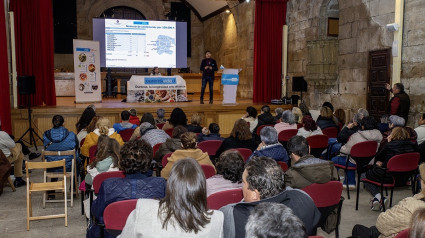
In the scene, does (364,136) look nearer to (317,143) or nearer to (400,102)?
(317,143)

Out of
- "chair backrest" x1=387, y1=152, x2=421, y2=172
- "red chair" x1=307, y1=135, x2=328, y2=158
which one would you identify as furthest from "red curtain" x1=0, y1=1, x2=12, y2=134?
"chair backrest" x1=387, y1=152, x2=421, y2=172

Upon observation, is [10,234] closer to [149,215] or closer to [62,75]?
[149,215]

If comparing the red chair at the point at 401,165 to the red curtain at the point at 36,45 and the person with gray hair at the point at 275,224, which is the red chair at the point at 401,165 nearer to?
the person with gray hair at the point at 275,224

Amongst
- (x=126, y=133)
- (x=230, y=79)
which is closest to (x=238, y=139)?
(x=126, y=133)

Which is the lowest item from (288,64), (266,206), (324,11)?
(266,206)

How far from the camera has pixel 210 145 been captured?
4977 millimetres

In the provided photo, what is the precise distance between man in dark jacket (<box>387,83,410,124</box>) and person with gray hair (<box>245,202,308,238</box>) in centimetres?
652

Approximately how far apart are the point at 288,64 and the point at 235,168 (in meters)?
9.89

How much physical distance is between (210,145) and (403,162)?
219 cm

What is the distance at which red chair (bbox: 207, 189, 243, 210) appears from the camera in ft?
8.58

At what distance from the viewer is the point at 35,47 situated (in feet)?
31.1

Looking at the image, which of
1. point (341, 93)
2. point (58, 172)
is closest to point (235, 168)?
point (58, 172)

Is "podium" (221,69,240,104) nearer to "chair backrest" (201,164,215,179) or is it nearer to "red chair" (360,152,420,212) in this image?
"red chair" (360,152,420,212)

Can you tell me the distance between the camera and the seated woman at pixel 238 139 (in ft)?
15.1
